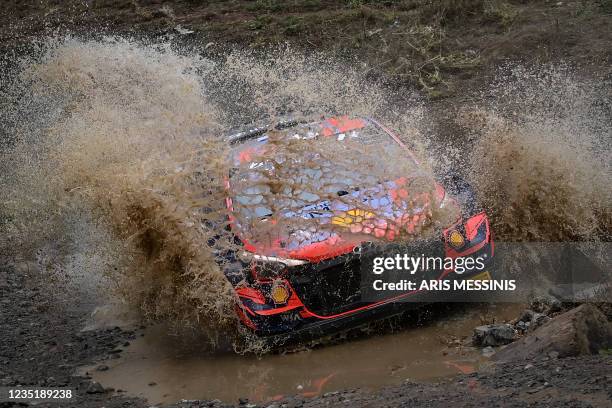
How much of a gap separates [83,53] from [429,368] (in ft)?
24.6

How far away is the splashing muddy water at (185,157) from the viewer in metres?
7.17

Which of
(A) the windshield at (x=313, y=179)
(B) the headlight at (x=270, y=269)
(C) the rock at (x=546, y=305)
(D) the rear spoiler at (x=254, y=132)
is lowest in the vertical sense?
(C) the rock at (x=546, y=305)

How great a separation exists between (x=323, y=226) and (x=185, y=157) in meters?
1.39

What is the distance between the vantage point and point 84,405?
20.5ft

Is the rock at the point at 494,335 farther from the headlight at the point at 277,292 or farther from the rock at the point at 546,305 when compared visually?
the headlight at the point at 277,292

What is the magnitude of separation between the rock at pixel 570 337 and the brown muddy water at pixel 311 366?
0.45 metres

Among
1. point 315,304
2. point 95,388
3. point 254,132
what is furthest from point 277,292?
point 254,132

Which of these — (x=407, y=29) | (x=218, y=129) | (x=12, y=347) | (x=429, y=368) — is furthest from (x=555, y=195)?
(x=407, y=29)

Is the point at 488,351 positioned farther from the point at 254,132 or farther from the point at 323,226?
the point at 254,132

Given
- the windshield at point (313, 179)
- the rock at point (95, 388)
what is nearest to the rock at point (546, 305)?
the windshield at point (313, 179)

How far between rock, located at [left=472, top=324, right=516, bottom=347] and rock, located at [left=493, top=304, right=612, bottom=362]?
483 mm

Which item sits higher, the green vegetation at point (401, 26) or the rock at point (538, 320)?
the green vegetation at point (401, 26)

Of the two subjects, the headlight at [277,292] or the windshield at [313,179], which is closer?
the headlight at [277,292]

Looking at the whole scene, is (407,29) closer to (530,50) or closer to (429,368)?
(530,50)
